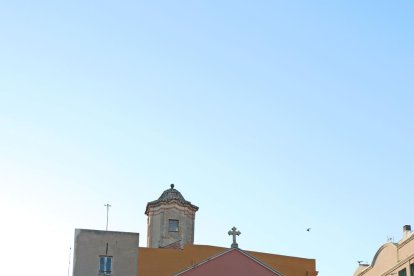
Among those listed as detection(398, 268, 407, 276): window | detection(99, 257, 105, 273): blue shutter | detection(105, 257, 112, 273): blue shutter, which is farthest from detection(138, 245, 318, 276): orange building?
detection(398, 268, 407, 276): window

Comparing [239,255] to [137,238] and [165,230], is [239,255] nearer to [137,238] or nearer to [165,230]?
[137,238]

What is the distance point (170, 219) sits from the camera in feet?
249

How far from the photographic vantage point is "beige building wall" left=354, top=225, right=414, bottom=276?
5866cm

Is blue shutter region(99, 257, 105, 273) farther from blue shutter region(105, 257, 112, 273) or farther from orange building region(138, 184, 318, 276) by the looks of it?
orange building region(138, 184, 318, 276)

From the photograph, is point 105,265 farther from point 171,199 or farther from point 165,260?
Result: point 171,199

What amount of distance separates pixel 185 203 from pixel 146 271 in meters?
17.8

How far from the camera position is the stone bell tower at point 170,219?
7531 centimetres

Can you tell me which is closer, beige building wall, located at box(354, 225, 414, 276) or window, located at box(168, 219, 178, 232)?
beige building wall, located at box(354, 225, 414, 276)

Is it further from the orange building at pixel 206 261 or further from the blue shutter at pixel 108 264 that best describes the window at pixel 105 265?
the orange building at pixel 206 261

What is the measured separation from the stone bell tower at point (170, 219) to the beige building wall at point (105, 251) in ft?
48.8

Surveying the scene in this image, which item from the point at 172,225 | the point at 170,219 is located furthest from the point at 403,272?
the point at 170,219

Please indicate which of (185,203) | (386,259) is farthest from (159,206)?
(386,259)

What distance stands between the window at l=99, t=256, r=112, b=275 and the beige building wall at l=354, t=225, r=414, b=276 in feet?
62.2

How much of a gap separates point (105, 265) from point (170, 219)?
1681 cm
